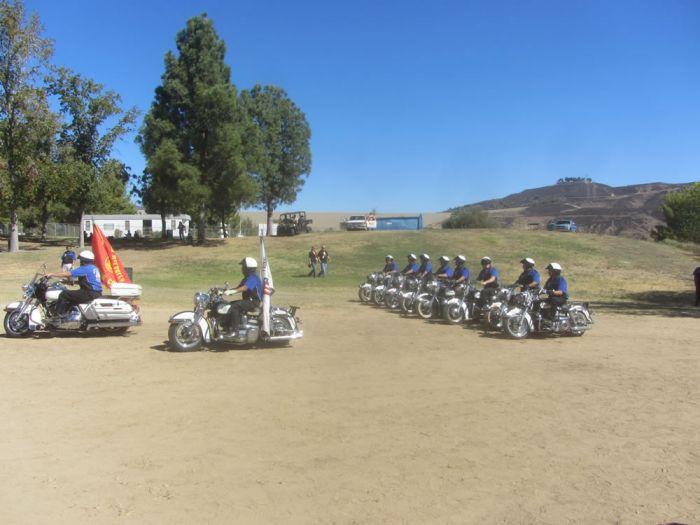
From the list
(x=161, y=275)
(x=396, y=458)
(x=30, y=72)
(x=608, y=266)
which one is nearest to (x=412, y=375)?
(x=396, y=458)

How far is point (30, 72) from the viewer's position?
33.2 meters

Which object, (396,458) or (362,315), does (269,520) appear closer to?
(396,458)

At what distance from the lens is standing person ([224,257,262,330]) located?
34.0 ft

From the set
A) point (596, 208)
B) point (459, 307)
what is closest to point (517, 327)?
point (459, 307)

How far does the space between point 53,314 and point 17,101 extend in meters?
27.1

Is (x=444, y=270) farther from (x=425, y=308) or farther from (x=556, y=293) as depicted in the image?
(x=556, y=293)

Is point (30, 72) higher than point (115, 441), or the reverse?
point (30, 72)

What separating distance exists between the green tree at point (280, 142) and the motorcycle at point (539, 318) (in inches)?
1568

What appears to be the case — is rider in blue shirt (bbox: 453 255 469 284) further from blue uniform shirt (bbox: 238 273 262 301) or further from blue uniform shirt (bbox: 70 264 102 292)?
blue uniform shirt (bbox: 70 264 102 292)

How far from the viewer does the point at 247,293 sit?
416 inches

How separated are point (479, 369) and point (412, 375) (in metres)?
1.18

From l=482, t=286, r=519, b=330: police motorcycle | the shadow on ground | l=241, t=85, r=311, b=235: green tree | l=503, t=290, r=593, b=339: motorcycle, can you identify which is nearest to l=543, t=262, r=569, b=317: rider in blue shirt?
l=503, t=290, r=593, b=339: motorcycle

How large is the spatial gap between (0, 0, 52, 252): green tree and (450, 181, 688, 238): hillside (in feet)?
183

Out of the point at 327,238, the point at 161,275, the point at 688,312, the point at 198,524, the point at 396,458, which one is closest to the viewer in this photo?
the point at 198,524
